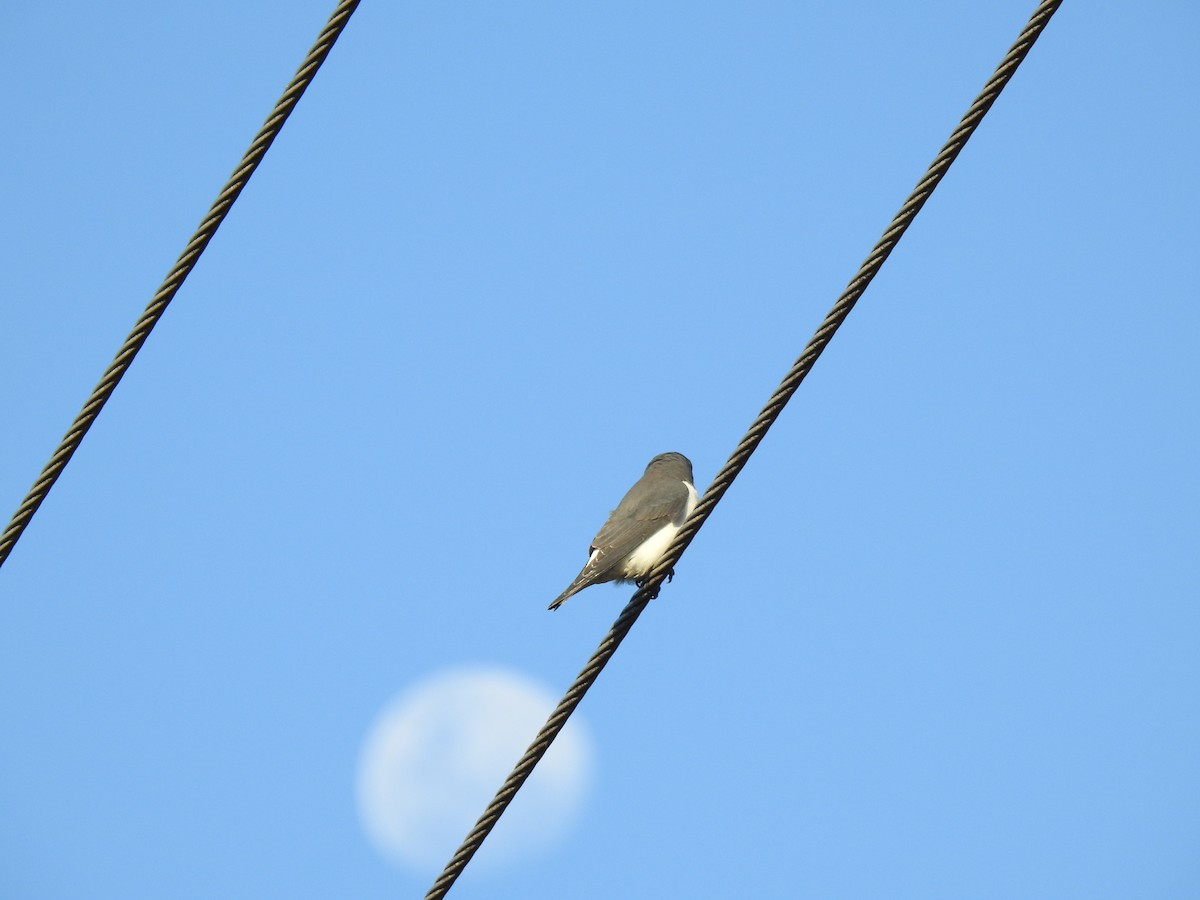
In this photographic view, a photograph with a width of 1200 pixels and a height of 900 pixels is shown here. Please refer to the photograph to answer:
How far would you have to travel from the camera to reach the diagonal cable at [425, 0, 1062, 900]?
13.3ft

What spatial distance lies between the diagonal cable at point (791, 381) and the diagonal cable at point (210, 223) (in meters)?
1.81

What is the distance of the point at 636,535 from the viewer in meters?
7.65

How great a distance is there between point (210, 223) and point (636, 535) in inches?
164

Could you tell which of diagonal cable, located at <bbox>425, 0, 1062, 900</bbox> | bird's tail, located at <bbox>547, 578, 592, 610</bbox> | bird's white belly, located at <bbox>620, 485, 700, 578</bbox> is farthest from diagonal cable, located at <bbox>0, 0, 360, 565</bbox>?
bird's white belly, located at <bbox>620, 485, 700, 578</bbox>

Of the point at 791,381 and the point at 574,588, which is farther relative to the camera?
the point at 574,588

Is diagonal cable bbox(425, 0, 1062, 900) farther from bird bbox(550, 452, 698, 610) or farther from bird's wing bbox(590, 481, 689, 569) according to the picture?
bird's wing bbox(590, 481, 689, 569)

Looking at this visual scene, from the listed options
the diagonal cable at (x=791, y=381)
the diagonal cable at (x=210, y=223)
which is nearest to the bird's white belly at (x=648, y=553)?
the diagonal cable at (x=791, y=381)

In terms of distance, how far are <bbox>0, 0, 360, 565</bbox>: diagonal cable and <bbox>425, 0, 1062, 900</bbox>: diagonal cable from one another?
1.81 meters

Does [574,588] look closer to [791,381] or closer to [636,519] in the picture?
[636,519]

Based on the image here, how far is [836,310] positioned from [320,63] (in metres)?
1.85

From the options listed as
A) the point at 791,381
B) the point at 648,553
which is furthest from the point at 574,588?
the point at 791,381

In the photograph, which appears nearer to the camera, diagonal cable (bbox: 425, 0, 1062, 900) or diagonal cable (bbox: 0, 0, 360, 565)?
diagonal cable (bbox: 0, 0, 360, 565)

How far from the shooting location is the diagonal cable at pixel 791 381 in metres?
4.07

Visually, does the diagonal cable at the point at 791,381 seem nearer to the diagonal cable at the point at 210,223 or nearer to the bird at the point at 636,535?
the diagonal cable at the point at 210,223
